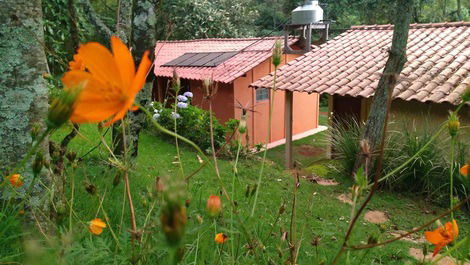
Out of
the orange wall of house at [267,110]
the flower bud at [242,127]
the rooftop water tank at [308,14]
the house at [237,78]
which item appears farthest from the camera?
the orange wall of house at [267,110]

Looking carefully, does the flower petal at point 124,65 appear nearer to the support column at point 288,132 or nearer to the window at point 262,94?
the support column at point 288,132

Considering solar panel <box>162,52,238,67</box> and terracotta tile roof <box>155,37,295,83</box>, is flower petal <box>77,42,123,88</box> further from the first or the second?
solar panel <box>162,52,238,67</box>

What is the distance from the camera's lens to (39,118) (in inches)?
72.1

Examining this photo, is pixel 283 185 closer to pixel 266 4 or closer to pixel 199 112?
pixel 199 112

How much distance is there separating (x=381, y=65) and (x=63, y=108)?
26.7 feet

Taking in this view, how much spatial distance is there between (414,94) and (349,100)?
8.50ft

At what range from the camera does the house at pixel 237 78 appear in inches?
415

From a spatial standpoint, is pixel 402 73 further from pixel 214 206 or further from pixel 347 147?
pixel 214 206

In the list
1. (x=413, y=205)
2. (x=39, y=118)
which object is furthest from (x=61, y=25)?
(x=413, y=205)

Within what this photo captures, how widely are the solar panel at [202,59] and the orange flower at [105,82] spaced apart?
35.7ft

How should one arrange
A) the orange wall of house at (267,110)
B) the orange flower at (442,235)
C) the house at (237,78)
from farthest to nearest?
the orange wall of house at (267,110) → the house at (237,78) → the orange flower at (442,235)

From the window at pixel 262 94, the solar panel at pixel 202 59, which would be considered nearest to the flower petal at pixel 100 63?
the window at pixel 262 94

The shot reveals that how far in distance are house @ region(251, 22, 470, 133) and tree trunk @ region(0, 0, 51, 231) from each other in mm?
4736

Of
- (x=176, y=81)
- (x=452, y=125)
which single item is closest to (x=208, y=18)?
(x=176, y=81)
